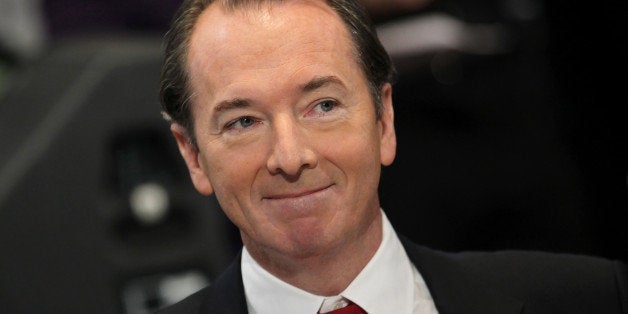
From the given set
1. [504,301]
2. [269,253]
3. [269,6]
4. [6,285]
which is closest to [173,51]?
[269,6]

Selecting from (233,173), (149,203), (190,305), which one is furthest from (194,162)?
(149,203)

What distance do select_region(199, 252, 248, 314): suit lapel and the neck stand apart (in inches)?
4.0

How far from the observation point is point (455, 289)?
1779mm

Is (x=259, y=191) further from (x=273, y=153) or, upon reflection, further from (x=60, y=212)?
(x=60, y=212)

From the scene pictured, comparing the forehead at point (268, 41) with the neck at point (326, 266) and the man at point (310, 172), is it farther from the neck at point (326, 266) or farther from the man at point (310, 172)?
the neck at point (326, 266)

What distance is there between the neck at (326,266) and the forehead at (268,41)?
29 centimetres

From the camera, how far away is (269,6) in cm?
163

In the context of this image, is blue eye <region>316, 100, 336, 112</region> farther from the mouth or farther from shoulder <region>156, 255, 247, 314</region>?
shoulder <region>156, 255, 247, 314</region>

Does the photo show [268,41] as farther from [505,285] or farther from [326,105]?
[505,285]

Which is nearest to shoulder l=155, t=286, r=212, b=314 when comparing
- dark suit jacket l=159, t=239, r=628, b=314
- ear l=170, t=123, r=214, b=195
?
dark suit jacket l=159, t=239, r=628, b=314

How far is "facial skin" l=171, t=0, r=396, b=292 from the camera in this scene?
5.24ft

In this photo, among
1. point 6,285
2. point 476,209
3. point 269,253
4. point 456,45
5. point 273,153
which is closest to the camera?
point 273,153

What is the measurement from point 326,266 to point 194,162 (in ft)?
0.96

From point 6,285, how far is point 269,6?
3.62ft
